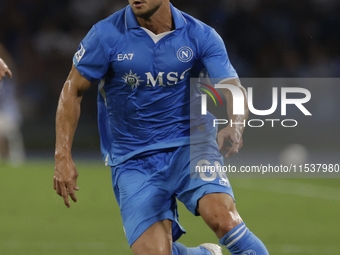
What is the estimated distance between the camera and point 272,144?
11.7m

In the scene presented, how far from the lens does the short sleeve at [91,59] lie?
13.8 ft

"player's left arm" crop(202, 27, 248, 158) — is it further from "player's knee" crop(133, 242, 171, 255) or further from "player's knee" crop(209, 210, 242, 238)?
"player's knee" crop(133, 242, 171, 255)

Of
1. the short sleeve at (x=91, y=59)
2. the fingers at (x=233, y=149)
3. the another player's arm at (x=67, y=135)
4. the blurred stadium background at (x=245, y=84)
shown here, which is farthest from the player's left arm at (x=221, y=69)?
the blurred stadium background at (x=245, y=84)

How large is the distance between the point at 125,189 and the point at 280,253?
7.07 ft

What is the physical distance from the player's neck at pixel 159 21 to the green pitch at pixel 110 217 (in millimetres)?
2470

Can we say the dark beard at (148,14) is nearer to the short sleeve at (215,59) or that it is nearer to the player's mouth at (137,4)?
the player's mouth at (137,4)

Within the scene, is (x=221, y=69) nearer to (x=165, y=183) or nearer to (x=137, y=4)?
(x=137, y=4)

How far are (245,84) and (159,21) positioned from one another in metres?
8.47

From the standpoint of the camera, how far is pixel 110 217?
7.87 meters

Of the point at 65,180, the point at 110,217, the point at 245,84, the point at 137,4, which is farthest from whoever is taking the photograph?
the point at 245,84

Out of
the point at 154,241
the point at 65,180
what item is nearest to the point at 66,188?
the point at 65,180

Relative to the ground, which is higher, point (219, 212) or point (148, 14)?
point (148, 14)

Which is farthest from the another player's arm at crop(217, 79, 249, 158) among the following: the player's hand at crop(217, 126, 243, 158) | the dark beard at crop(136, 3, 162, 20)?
the dark beard at crop(136, 3, 162, 20)

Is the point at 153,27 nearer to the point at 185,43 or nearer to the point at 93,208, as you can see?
the point at 185,43
